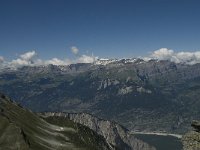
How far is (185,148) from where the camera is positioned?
36906 millimetres

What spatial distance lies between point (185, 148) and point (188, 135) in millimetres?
1423

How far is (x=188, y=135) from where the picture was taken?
3628 cm

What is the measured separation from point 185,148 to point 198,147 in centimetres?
211

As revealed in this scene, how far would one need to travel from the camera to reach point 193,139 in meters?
35.8

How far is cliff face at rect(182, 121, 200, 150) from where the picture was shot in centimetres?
3528

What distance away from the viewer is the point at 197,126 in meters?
35.5

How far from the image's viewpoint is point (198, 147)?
35.0 metres

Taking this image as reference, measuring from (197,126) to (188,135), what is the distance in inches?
52.8

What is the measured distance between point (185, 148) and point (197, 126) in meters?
2.69

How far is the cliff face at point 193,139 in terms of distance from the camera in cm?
3528
